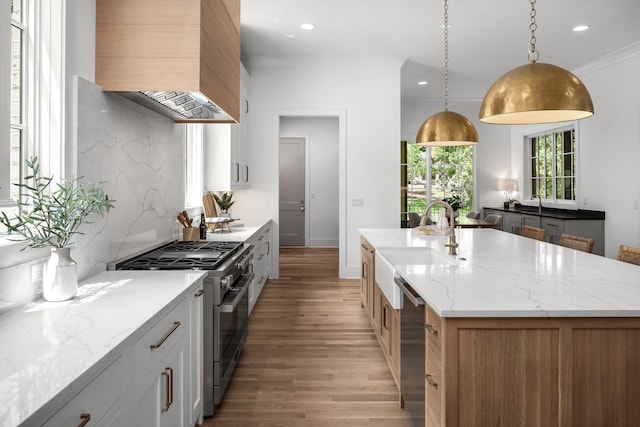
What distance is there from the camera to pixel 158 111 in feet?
9.49

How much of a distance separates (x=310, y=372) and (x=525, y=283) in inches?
64.7

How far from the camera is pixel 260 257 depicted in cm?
493

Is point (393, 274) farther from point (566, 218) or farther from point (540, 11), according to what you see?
point (566, 218)

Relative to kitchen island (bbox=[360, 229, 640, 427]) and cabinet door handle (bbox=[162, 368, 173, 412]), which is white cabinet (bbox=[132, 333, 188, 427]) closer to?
cabinet door handle (bbox=[162, 368, 173, 412])

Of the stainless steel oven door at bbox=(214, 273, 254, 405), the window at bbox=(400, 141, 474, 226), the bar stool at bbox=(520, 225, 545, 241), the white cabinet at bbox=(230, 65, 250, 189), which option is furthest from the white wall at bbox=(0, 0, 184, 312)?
the window at bbox=(400, 141, 474, 226)

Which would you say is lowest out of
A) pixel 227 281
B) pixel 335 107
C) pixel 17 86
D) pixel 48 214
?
pixel 227 281

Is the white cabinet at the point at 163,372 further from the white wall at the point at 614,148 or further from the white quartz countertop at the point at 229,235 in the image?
the white wall at the point at 614,148

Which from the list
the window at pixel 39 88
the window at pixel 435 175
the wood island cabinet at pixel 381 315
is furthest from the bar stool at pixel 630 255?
the window at pixel 435 175

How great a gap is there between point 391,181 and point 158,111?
151 inches

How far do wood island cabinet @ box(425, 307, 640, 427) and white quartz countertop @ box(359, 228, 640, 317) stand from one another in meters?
0.04

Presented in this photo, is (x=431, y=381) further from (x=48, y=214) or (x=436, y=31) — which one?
(x=436, y=31)

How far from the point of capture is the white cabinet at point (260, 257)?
4.42 metres

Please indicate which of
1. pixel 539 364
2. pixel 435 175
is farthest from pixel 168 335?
pixel 435 175

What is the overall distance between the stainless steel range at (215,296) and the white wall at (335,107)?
3.30 meters
